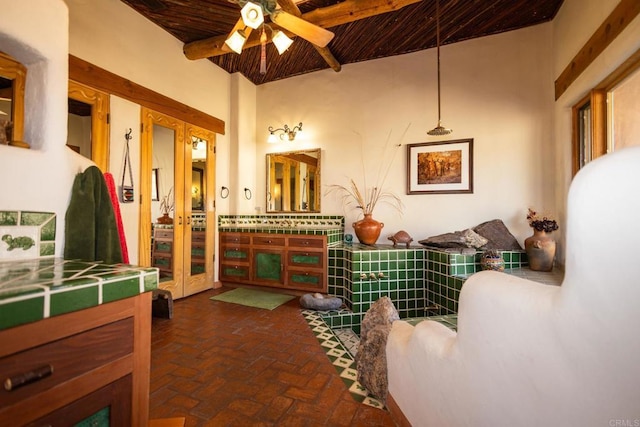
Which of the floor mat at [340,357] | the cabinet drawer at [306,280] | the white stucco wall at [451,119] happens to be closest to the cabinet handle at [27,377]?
the floor mat at [340,357]

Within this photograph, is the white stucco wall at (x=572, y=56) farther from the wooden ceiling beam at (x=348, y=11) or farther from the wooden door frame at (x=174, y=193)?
the wooden door frame at (x=174, y=193)

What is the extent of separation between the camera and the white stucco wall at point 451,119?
11.1 ft

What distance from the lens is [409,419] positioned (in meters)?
1.37

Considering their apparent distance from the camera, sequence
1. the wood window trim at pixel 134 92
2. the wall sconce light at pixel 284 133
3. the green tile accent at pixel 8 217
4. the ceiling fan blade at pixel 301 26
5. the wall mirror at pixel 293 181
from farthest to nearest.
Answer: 1. the wall sconce light at pixel 284 133
2. the wall mirror at pixel 293 181
3. the wood window trim at pixel 134 92
4. the ceiling fan blade at pixel 301 26
5. the green tile accent at pixel 8 217

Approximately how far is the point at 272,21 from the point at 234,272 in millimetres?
3201

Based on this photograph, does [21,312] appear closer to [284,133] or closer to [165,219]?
[165,219]

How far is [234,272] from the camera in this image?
13.7 ft

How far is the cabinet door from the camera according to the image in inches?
152

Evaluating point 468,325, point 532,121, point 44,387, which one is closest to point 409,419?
point 468,325

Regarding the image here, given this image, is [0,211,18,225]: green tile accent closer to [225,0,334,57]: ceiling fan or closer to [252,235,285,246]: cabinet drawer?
[225,0,334,57]: ceiling fan

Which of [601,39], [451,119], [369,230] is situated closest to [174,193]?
[369,230]

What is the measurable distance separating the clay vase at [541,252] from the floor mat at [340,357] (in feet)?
6.98

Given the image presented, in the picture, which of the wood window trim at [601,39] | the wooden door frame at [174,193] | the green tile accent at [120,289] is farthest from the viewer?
the wooden door frame at [174,193]

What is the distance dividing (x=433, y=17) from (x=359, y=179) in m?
2.12
